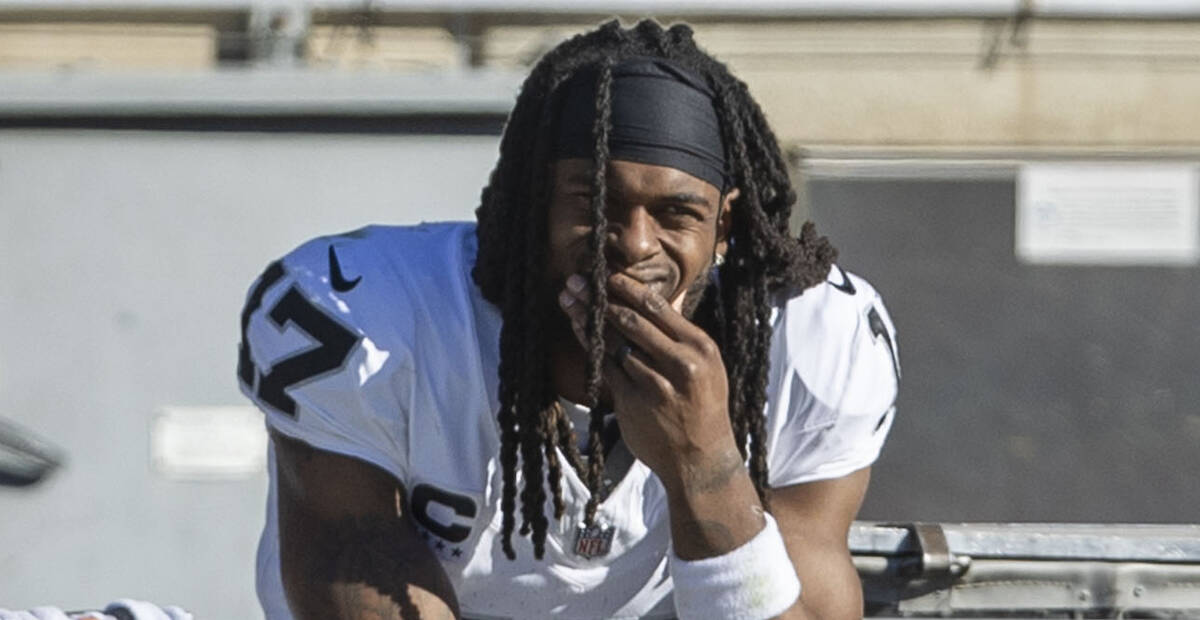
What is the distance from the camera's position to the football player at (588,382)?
2945 millimetres

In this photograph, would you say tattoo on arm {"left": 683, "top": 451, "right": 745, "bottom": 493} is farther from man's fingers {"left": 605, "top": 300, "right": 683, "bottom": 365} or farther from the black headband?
the black headband

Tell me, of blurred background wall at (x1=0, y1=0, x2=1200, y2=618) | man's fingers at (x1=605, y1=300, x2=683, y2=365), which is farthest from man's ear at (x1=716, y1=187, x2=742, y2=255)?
blurred background wall at (x1=0, y1=0, x2=1200, y2=618)

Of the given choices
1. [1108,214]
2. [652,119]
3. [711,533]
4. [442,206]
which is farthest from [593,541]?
[1108,214]

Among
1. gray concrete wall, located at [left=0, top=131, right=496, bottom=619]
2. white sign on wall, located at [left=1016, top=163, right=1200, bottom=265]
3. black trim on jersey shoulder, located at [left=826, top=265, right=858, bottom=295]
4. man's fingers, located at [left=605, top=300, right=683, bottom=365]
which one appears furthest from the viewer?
white sign on wall, located at [left=1016, top=163, right=1200, bottom=265]

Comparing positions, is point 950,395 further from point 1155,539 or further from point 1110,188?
point 1155,539

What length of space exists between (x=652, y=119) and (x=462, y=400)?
485 millimetres

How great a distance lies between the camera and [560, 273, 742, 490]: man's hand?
9.48 feet

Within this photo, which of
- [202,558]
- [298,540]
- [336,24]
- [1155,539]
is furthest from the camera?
[336,24]

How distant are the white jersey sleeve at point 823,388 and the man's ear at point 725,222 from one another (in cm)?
13

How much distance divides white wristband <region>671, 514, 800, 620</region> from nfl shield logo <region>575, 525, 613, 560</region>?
0.64ft

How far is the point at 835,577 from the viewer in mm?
3148

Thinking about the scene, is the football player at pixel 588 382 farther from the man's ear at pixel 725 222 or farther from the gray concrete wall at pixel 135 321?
the gray concrete wall at pixel 135 321

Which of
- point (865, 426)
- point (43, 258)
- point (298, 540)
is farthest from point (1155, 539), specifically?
point (43, 258)

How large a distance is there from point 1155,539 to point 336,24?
329 centimetres
